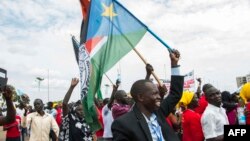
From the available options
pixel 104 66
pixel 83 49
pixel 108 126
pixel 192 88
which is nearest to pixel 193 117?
pixel 104 66

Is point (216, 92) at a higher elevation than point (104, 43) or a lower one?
lower

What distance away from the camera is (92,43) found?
6.70 meters

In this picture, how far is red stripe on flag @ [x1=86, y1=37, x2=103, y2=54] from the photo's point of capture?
262 inches

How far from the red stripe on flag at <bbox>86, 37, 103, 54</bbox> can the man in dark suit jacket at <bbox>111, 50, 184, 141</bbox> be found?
8.20 feet

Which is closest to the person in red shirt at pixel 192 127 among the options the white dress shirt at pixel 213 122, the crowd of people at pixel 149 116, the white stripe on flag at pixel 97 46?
the crowd of people at pixel 149 116

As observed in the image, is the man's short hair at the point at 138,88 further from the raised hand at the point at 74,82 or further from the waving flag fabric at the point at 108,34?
the raised hand at the point at 74,82

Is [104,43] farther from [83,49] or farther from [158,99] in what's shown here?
[158,99]

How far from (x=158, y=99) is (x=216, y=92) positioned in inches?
79.3

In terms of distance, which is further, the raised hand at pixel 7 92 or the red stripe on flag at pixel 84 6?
the red stripe on flag at pixel 84 6

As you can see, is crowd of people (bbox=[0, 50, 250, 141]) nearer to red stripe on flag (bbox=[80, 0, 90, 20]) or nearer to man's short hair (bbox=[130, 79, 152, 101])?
man's short hair (bbox=[130, 79, 152, 101])

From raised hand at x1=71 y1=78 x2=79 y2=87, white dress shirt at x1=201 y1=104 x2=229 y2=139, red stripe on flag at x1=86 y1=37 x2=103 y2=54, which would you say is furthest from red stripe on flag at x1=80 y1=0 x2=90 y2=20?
white dress shirt at x1=201 y1=104 x2=229 y2=139

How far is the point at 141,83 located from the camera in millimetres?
A: 4105

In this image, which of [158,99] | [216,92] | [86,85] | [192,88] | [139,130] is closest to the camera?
[139,130]

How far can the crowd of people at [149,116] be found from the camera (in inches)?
152
